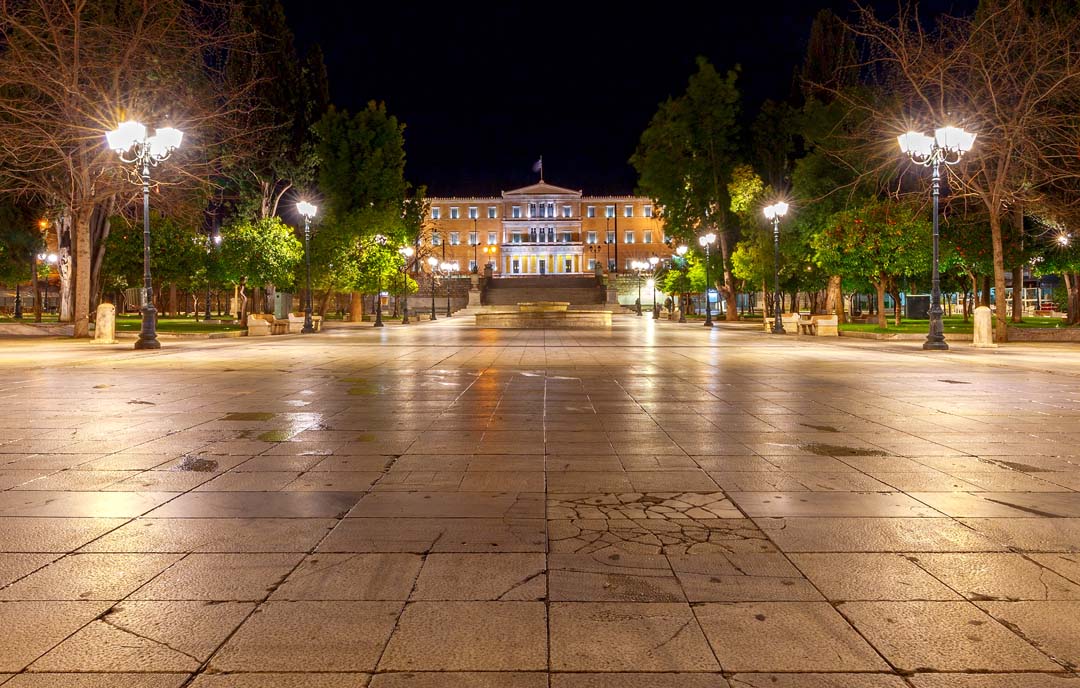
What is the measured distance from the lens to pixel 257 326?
34719mm

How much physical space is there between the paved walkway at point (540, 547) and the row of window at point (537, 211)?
399ft

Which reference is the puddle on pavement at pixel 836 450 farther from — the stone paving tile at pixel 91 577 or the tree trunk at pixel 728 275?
the tree trunk at pixel 728 275

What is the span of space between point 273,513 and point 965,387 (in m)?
12.0

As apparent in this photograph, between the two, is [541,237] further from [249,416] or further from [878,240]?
[249,416]

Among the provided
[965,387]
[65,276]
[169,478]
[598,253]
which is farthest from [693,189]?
[598,253]

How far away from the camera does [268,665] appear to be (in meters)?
3.20

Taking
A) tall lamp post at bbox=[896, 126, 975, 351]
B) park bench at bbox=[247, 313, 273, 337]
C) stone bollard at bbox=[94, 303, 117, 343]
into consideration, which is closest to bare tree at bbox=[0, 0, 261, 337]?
stone bollard at bbox=[94, 303, 117, 343]

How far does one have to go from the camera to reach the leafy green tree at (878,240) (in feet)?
107

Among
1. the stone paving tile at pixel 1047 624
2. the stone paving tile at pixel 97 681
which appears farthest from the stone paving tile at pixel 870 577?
the stone paving tile at pixel 97 681

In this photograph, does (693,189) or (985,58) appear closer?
(985,58)

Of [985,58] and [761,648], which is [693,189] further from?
[761,648]

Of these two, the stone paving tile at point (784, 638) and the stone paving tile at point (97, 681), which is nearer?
the stone paving tile at point (97, 681)

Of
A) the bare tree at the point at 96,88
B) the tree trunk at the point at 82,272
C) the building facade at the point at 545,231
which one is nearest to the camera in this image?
the bare tree at the point at 96,88

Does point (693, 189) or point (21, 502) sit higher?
point (693, 189)
